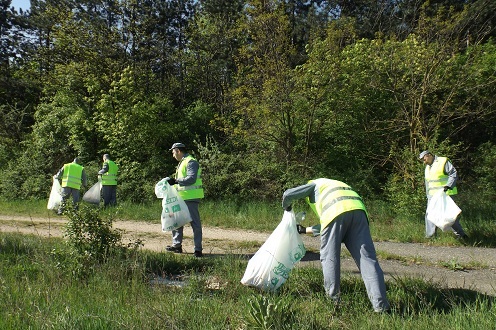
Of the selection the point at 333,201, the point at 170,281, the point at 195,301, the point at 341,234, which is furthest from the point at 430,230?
the point at 195,301

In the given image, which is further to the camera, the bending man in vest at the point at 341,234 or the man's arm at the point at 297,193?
the man's arm at the point at 297,193

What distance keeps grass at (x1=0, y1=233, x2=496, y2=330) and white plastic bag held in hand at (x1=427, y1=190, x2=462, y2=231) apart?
2449 millimetres

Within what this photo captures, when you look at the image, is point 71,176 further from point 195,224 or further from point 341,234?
point 341,234

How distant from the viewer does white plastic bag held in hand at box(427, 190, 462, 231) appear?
6.97m

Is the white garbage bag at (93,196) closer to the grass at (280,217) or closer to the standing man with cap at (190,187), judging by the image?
the grass at (280,217)

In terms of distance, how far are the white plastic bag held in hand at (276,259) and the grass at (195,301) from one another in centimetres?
15

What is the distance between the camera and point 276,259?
14.4 feet

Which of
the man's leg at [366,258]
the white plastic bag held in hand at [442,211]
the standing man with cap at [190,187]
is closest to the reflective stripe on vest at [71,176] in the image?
the standing man with cap at [190,187]

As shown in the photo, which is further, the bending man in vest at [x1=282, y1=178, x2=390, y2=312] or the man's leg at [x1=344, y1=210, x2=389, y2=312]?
the bending man in vest at [x1=282, y1=178, x2=390, y2=312]

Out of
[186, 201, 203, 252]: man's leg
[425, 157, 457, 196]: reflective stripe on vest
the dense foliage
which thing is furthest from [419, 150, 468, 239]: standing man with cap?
[186, 201, 203, 252]: man's leg

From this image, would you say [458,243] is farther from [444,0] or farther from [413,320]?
[444,0]

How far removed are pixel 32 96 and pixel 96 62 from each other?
6.87 meters

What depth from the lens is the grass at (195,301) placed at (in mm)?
3494

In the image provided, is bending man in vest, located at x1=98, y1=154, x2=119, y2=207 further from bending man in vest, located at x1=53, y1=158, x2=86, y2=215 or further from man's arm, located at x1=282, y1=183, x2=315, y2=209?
man's arm, located at x1=282, y1=183, x2=315, y2=209
